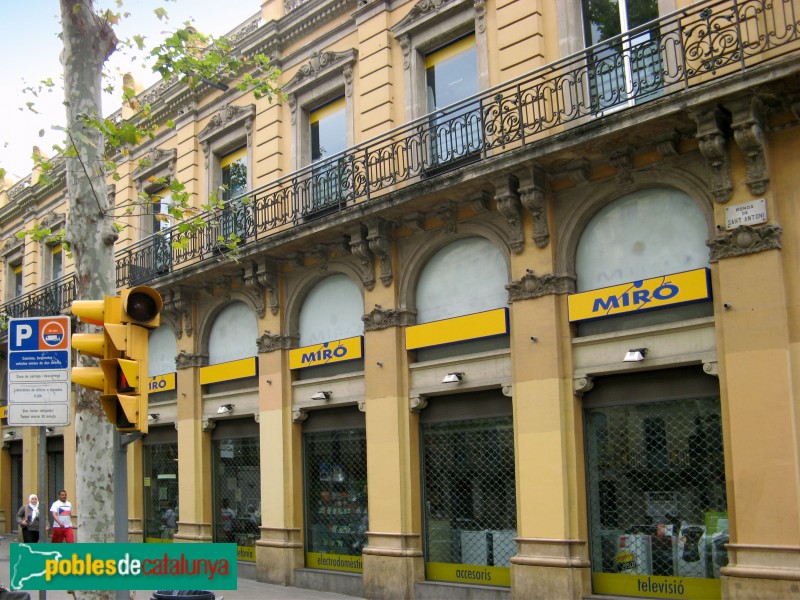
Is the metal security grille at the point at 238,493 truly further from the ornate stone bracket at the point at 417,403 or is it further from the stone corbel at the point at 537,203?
the stone corbel at the point at 537,203

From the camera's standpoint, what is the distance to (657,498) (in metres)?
12.1

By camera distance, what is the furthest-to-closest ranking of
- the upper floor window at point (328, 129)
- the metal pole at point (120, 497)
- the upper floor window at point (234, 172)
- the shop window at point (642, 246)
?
the upper floor window at point (234, 172) → the upper floor window at point (328, 129) → the shop window at point (642, 246) → the metal pole at point (120, 497)

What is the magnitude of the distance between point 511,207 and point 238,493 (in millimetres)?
9212

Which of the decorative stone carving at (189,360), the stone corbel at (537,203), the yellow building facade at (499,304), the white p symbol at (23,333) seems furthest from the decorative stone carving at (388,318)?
the white p symbol at (23,333)

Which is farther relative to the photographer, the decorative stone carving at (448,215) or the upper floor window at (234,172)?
the upper floor window at (234,172)

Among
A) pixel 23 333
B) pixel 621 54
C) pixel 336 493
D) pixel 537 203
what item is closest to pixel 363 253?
pixel 537 203

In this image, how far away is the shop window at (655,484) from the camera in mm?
11617

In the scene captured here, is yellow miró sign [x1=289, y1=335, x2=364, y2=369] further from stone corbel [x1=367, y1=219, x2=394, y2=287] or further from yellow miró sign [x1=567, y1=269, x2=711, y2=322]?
yellow miró sign [x1=567, y1=269, x2=711, y2=322]

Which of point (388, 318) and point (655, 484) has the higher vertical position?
point (388, 318)

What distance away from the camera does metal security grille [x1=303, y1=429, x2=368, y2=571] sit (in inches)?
636

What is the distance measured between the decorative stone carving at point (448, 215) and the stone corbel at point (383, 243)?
1071mm

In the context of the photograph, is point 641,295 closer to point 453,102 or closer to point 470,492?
point 470,492

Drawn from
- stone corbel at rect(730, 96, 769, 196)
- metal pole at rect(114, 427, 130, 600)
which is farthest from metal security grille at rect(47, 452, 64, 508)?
stone corbel at rect(730, 96, 769, 196)

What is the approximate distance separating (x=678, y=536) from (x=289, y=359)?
8538mm
